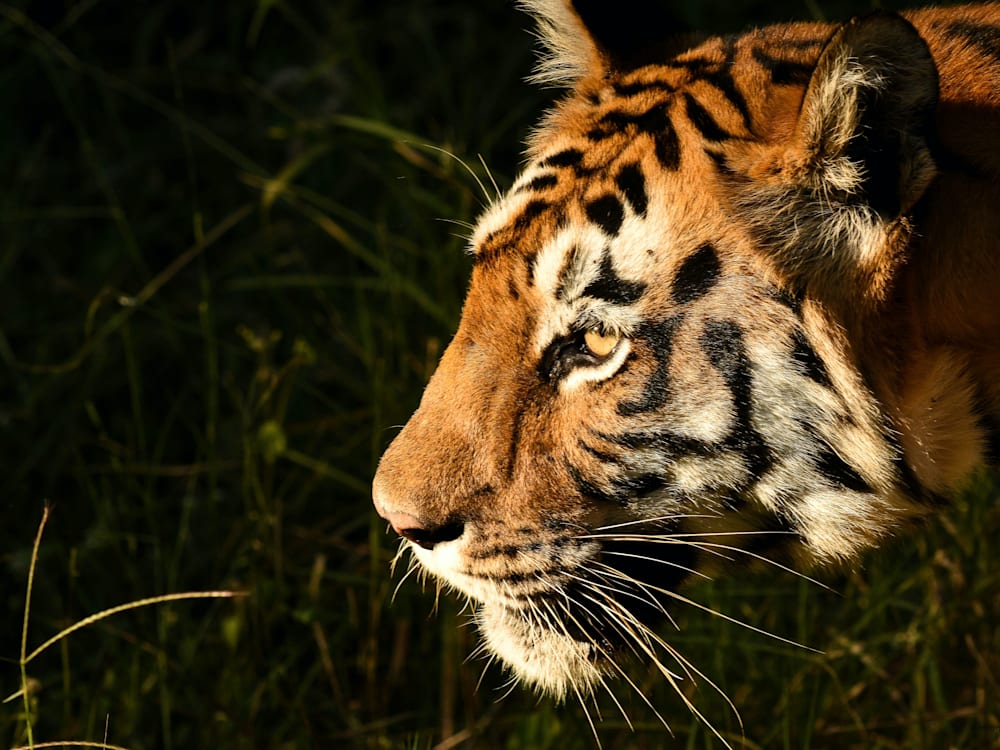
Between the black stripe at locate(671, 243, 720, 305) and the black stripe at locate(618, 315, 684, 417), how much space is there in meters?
0.03

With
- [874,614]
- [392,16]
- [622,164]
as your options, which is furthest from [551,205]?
[392,16]

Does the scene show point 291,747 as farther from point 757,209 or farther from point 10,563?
point 757,209

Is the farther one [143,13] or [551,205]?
[143,13]

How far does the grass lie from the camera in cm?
240

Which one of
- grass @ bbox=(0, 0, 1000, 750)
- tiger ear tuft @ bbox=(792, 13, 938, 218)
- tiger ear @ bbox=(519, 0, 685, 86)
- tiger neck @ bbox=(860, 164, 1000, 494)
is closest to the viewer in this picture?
tiger ear tuft @ bbox=(792, 13, 938, 218)

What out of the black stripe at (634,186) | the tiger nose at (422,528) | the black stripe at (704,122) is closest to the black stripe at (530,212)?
the black stripe at (634,186)

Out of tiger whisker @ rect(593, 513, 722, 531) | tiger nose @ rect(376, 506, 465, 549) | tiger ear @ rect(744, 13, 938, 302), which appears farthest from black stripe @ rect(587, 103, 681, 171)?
tiger nose @ rect(376, 506, 465, 549)

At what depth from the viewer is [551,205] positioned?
1.92 m

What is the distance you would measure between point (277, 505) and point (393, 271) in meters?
0.61

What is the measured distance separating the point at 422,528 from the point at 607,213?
511mm

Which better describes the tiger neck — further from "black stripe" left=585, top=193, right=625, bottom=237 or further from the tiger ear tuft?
"black stripe" left=585, top=193, right=625, bottom=237

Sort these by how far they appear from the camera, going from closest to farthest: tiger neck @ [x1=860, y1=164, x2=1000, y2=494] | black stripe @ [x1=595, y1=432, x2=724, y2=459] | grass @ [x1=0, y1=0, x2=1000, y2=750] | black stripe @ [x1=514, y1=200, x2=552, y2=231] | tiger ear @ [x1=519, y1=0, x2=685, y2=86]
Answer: tiger neck @ [x1=860, y1=164, x2=1000, y2=494]
black stripe @ [x1=595, y1=432, x2=724, y2=459]
black stripe @ [x1=514, y1=200, x2=552, y2=231]
tiger ear @ [x1=519, y1=0, x2=685, y2=86]
grass @ [x1=0, y1=0, x2=1000, y2=750]

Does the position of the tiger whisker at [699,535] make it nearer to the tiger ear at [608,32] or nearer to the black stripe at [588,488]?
the black stripe at [588,488]

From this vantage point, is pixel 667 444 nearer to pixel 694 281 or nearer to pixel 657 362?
pixel 657 362
